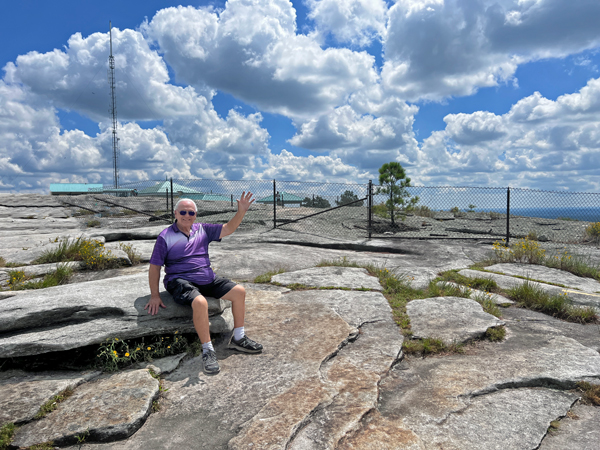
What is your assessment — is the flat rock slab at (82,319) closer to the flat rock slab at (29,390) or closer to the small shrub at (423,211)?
the flat rock slab at (29,390)

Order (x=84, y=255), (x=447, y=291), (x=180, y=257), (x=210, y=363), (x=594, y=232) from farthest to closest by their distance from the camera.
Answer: (x=594, y=232) < (x=84, y=255) < (x=447, y=291) < (x=180, y=257) < (x=210, y=363)

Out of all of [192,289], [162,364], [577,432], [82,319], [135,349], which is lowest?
[577,432]

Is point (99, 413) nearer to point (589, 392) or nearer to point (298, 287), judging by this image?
point (298, 287)

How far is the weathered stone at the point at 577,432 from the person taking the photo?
7.40 ft

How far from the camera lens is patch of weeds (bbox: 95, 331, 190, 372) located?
309 centimetres

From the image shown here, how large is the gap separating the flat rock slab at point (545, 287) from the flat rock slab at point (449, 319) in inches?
55.7

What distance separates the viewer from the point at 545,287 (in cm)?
550

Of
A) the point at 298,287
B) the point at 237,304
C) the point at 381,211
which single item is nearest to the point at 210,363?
the point at 237,304

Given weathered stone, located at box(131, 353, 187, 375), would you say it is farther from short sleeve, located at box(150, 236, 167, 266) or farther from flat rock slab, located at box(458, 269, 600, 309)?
flat rock slab, located at box(458, 269, 600, 309)

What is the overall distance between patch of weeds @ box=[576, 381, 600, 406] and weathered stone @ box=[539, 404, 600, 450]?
2.5 inches

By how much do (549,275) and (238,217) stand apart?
5.66m

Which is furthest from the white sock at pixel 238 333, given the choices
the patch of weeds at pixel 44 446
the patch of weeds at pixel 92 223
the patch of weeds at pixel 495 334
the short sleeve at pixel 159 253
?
the patch of weeds at pixel 92 223

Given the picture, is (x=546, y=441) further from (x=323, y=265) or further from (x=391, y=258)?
(x=391, y=258)

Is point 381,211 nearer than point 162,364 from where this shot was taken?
No
